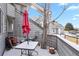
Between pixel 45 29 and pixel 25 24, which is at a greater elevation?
pixel 25 24

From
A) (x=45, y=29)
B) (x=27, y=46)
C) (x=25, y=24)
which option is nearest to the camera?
(x=27, y=46)

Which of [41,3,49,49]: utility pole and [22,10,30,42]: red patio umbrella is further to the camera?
[41,3,49,49]: utility pole

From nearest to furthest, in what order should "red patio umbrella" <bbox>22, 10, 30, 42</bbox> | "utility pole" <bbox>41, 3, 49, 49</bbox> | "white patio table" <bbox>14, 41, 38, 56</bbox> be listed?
"white patio table" <bbox>14, 41, 38, 56</bbox>, "red patio umbrella" <bbox>22, 10, 30, 42</bbox>, "utility pole" <bbox>41, 3, 49, 49</bbox>

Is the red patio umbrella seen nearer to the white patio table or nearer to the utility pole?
the white patio table

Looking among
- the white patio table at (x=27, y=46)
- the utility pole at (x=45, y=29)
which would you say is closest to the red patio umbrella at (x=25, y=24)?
the white patio table at (x=27, y=46)

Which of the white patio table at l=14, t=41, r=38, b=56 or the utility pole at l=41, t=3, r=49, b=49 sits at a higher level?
the utility pole at l=41, t=3, r=49, b=49

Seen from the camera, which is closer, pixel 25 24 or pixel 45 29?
pixel 25 24

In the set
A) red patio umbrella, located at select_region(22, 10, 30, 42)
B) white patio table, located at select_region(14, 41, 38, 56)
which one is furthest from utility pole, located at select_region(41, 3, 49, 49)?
red patio umbrella, located at select_region(22, 10, 30, 42)

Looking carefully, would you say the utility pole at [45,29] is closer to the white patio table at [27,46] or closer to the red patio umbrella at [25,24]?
the white patio table at [27,46]

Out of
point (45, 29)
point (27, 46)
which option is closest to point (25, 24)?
point (27, 46)

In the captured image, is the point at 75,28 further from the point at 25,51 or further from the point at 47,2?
the point at 25,51

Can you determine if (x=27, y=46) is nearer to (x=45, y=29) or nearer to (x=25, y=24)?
(x=25, y=24)

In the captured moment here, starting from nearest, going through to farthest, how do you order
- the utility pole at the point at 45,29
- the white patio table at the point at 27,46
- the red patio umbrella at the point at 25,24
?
the white patio table at the point at 27,46, the red patio umbrella at the point at 25,24, the utility pole at the point at 45,29

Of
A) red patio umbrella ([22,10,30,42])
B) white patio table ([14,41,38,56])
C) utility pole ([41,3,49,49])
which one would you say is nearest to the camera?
white patio table ([14,41,38,56])
